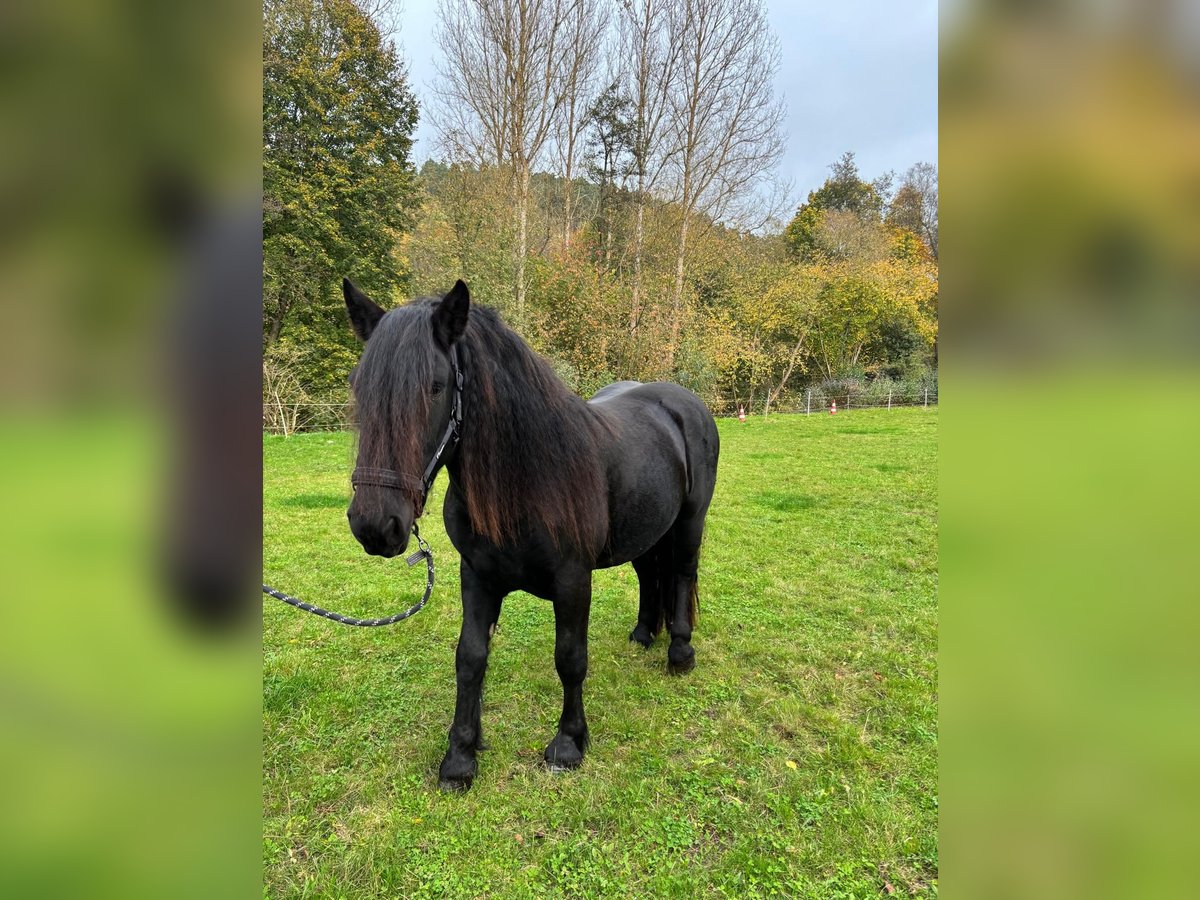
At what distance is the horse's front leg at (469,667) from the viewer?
263 centimetres

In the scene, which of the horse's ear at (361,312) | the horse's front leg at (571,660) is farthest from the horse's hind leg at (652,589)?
the horse's ear at (361,312)

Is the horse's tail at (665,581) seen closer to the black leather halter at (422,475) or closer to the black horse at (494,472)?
the black horse at (494,472)

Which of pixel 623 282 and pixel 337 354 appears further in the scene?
pixel 623 282

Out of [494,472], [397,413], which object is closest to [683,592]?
[494,472]

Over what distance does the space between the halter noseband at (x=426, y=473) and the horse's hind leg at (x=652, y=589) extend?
6.60 feet

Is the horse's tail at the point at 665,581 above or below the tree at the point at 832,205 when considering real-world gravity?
below

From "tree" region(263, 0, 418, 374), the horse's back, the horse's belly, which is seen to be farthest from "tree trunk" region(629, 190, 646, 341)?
the horse's belly

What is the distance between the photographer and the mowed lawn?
2.17 meters
